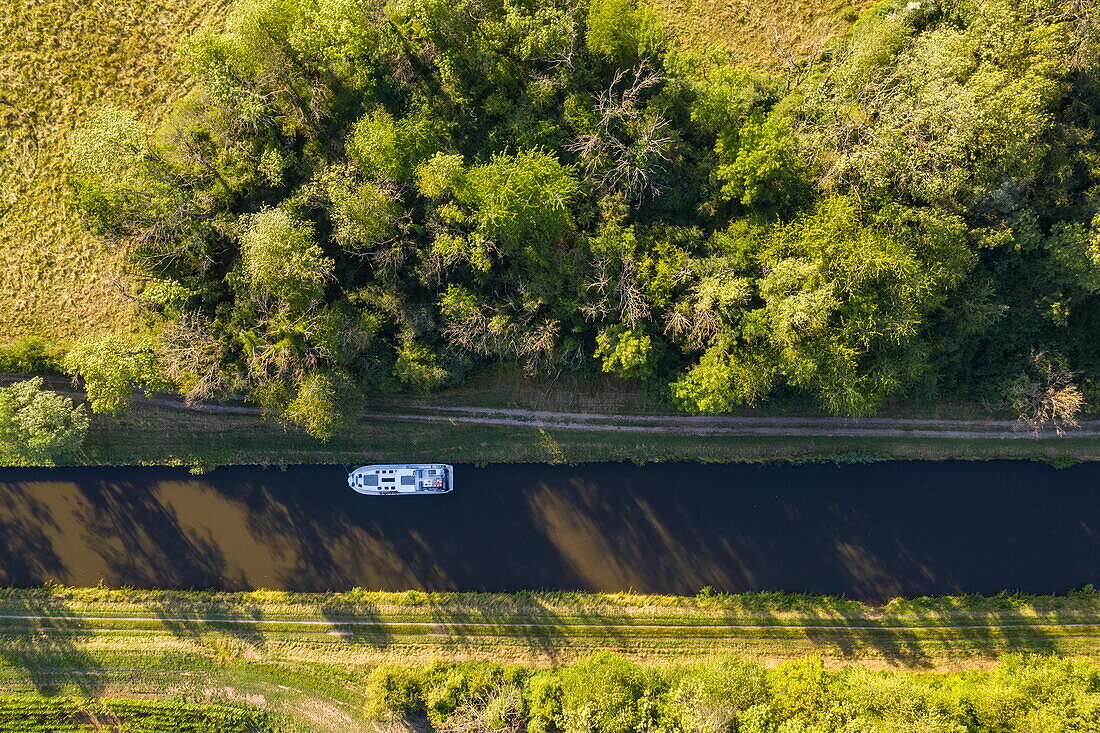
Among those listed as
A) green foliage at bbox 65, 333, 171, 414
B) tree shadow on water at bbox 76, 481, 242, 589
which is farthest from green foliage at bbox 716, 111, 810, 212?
tree shadow on water at bbox 76, 481, 242, 589

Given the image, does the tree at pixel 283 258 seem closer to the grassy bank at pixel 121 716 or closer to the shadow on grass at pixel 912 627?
the grassy bank at pixel 121 716

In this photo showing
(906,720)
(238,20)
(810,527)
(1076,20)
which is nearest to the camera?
(1076,20)

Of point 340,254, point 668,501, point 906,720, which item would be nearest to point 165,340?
point 340,254

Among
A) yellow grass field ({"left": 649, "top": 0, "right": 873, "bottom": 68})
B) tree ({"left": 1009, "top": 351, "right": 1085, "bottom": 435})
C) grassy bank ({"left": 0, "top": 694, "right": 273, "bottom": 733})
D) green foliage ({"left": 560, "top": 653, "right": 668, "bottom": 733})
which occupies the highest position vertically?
yellow grass field ({"left": 649, "top": 0, "right": 873, "bottom": 68})

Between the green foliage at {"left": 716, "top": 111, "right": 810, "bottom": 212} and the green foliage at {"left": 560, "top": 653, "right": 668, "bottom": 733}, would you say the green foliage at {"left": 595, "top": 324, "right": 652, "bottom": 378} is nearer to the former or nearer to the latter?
the green foliage at {"left": 716, "top": 111, "right": 810, "bottom": 212}

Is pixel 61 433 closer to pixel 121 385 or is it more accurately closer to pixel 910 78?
pixel 121 385

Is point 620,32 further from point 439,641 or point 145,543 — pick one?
point 145,543

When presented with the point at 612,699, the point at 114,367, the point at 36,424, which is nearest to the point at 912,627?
Result: the point at 612,699
